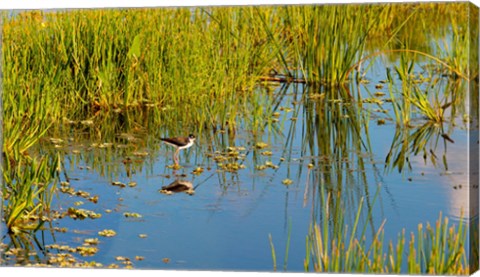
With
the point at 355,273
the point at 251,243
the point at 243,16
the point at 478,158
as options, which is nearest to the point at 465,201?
the point at 478,158

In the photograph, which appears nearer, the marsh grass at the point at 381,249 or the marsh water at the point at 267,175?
the marsh grass at the point at 381,249

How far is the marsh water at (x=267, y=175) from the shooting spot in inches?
300

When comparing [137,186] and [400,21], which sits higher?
[400,21]

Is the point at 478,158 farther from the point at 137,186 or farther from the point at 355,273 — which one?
the point at 137,186

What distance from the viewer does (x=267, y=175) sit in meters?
7.98

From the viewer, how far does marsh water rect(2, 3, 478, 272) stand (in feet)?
25.0

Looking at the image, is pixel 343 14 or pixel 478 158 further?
pixel 343 14

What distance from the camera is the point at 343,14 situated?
7.92m

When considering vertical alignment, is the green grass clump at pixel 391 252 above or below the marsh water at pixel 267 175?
below

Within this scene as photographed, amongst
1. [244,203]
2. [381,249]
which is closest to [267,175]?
[244,203]

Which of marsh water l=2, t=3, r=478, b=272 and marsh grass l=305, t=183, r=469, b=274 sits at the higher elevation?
marsh water l=2, t=3, r=478, b=272

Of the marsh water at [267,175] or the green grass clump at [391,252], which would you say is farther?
the marsh water at [267,175]

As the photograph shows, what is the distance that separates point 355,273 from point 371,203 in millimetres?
448

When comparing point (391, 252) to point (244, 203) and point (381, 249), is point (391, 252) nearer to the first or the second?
point (381, 249)
